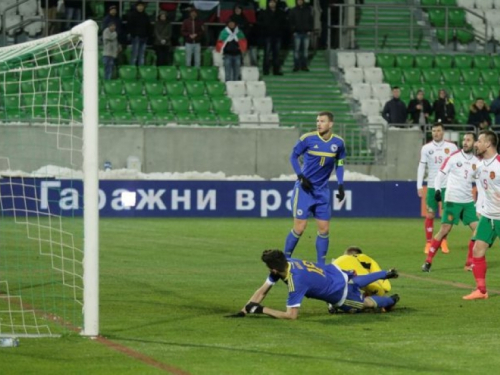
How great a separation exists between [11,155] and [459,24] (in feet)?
53.0

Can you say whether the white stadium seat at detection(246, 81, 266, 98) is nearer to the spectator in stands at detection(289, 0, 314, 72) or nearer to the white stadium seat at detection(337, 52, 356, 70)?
A: the spectator in stands at detection(289, 0, 314, 72)

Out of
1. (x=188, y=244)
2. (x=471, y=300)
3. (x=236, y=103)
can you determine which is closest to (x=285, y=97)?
(x=236, y=103)

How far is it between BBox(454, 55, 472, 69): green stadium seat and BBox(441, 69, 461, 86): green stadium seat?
1.74 ft

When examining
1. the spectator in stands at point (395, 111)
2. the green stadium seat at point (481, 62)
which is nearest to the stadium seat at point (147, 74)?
the spectator in stands at point (395, 111)

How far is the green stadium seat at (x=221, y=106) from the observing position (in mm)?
32812

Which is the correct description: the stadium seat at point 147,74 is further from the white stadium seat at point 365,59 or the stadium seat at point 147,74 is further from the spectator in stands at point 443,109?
the spectator in stands at point 443,109

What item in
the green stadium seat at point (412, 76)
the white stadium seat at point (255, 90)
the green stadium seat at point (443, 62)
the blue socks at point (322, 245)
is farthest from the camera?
the green stadium seat at point (443, 62)

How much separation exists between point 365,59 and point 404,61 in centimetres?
134

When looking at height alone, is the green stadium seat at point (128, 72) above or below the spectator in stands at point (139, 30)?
below

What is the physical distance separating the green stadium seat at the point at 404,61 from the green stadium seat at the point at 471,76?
1.57 m

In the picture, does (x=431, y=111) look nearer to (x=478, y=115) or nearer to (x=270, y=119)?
(x=478, y=115)

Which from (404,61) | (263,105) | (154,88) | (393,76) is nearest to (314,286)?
(263,105)

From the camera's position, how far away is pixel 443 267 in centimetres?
1862

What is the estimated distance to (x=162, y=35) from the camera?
33.4 metres
